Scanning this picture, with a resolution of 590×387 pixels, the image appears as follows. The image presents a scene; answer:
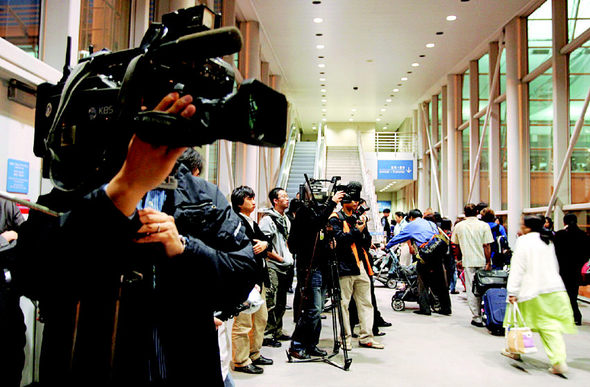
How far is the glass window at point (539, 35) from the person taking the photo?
32.0 ft

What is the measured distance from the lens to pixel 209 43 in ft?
2.38

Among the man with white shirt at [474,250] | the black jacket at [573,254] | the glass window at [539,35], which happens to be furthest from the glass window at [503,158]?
the man with white shirt at [474,250]

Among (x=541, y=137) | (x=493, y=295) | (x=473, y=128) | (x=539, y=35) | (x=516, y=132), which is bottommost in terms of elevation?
(x=493, y=295)

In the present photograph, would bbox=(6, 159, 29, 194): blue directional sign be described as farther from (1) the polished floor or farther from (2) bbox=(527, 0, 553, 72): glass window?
(2) bbox=(527, 0, 553, 72): glass window

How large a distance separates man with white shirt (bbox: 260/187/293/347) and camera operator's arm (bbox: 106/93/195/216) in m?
4.06

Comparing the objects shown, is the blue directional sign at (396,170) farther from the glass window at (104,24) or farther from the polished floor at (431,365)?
the glass window at (104,24)

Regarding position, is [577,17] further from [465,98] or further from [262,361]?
[262,361]

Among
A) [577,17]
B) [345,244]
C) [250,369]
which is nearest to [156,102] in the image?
[250,369]

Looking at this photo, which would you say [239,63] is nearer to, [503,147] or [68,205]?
[503,147]

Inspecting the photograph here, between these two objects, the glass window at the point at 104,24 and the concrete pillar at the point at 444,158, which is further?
the concrete pillar at the point at 444,158

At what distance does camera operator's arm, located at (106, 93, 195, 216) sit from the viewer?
729mm

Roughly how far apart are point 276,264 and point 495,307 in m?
2.97

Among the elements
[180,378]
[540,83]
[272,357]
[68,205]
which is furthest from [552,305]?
[540,83]

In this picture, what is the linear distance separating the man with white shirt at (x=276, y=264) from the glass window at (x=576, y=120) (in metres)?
6.12
